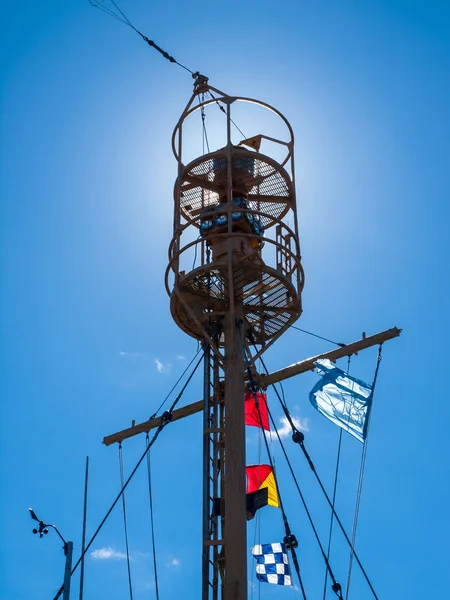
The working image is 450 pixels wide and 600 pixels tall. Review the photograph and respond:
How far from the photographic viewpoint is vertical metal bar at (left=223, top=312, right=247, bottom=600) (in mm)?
11891

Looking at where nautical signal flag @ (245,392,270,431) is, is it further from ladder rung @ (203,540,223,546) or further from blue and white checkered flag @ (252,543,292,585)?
ladder rung @ (203,540,223,546)

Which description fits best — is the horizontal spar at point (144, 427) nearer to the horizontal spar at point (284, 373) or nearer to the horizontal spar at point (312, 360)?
the horizontal spar at point (284, 373)

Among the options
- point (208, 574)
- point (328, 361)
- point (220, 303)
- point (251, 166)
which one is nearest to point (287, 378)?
point (328, 361)

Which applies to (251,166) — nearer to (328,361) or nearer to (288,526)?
(328,361)

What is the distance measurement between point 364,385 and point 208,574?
561 cm

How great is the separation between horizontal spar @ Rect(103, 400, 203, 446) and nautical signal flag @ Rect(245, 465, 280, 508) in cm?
193

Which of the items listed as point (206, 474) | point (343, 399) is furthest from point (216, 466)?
point (343, 399)

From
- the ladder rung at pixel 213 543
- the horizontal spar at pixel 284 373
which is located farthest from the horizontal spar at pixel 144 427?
the ladder rung at pixel 213 543

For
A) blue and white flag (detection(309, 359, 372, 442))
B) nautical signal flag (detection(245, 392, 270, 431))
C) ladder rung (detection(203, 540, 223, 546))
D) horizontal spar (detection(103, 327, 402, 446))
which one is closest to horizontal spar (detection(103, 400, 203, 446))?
horizontal spar (detection(103, 327, 402, 446))

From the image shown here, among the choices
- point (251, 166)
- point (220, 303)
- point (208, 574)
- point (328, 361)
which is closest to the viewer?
point (208, 574)

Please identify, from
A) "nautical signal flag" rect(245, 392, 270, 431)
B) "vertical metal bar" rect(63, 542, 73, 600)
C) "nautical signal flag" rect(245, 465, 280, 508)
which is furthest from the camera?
"nautical signal flag" rect(245, 392, 270, 431)

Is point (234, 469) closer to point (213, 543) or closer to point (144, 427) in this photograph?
point (213, 543)

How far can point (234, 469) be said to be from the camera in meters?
12.7

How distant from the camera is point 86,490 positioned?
18.1 m
